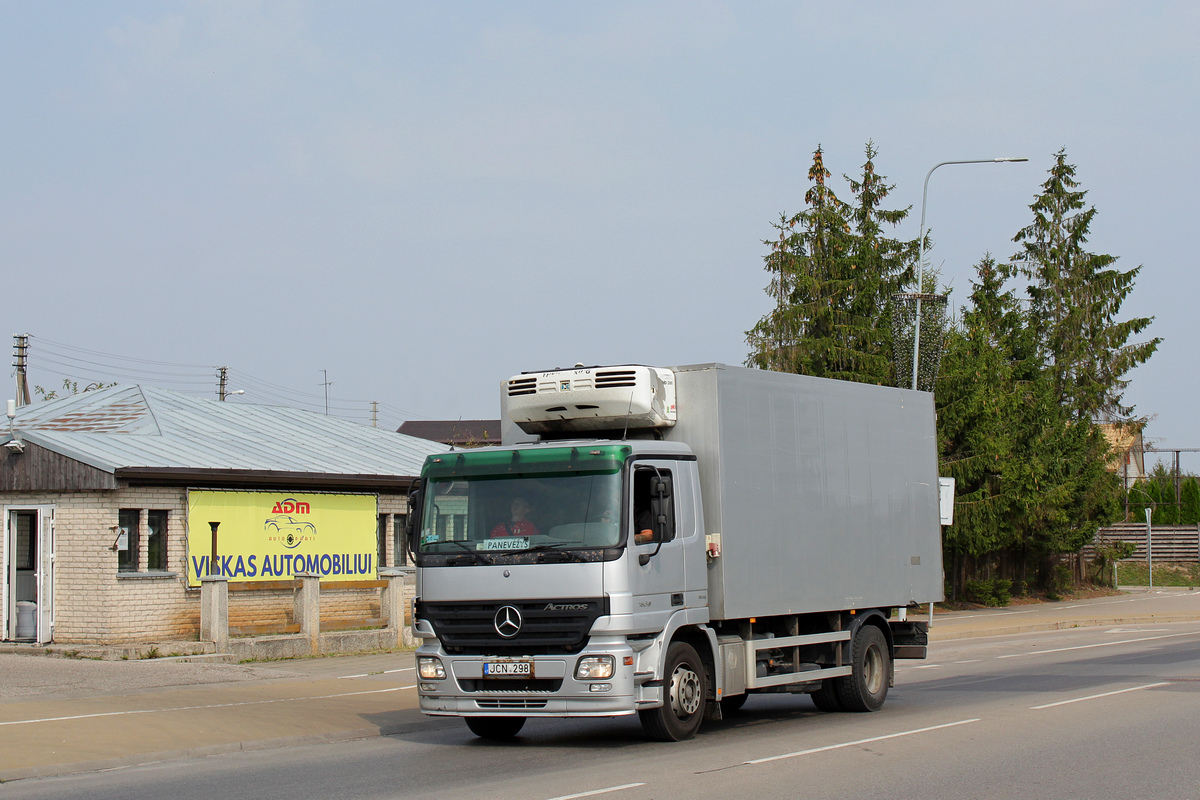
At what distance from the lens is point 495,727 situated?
12.5 metres

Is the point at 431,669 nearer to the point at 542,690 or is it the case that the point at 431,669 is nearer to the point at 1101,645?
the point at 542,690

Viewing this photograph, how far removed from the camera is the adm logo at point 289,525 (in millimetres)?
22953

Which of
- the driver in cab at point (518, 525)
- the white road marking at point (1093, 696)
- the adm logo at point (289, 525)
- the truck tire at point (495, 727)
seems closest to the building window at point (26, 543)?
the adm logo at point (289, 525)

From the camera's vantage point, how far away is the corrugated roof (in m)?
21.5

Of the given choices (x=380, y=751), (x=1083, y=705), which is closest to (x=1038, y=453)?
(x=1083, y=705)

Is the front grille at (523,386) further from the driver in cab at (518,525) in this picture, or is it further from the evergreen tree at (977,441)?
the evergreen tree at (977,441)

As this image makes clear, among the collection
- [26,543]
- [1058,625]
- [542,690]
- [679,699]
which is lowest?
Result: [1058,625]

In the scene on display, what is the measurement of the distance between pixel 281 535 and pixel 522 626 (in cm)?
1300

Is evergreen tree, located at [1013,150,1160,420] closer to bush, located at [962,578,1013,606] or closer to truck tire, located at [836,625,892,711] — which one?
bush, located at [962,578,1013,606]

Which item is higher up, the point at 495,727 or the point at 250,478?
the point at 250,478

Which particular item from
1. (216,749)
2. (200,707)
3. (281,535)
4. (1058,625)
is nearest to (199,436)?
(281,535)

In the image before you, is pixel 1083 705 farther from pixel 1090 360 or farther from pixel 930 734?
pixel 1090 360

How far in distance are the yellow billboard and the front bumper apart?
11295 millimetres

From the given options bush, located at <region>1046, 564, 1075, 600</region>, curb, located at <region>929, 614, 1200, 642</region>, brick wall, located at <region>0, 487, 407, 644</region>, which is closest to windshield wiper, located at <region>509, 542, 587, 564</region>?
brick wall, located at <region>0, 487, 407, 644</region>
